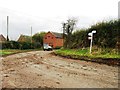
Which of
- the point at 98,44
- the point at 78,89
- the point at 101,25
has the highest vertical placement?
the point at 101,25

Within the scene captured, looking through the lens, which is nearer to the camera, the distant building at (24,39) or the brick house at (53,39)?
the brick house at (53,39)

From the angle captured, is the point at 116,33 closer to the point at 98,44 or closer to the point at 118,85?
the point at 98,44

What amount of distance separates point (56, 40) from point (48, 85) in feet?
203

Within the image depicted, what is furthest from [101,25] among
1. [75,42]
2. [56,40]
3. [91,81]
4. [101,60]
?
[56,40]

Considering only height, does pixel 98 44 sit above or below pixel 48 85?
above

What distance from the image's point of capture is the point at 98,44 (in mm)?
20141

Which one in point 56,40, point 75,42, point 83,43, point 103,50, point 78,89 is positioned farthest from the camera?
point 56,40

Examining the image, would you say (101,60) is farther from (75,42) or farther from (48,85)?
(75,42)

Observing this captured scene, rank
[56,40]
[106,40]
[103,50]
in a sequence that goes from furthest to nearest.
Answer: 1. [56,40]
2. [106,40]
3. [103,50]

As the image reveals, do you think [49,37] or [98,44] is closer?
[98,44]

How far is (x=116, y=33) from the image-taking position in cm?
1827

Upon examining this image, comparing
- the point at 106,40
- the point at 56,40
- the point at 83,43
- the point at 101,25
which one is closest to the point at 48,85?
the point at 106,40

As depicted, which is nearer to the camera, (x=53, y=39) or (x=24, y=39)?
(x=53, y=39)

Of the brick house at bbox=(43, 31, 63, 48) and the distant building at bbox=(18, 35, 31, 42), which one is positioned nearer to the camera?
the brick house at bbox=(43, 31, 63, 48)
